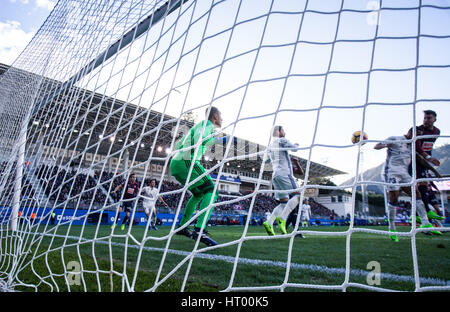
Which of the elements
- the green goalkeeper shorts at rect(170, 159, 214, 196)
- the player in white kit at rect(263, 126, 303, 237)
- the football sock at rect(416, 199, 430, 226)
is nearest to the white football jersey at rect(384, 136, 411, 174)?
the football sock at rect(416, 199, 430, 226)

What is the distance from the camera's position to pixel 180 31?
2.35 metres

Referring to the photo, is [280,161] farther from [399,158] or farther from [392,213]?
[392,213]

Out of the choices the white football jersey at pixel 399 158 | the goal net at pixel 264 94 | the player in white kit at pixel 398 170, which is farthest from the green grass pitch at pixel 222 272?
the white football jersey at pixel 399 158

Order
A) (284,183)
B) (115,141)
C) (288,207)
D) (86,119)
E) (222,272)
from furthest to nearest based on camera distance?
(115,141) < (284,183) < (288,207) < (86,119) < (222,272)

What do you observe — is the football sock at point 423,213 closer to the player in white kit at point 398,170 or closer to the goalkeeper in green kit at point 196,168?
the player in white kit at point 398,170

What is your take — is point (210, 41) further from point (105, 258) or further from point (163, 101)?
point (105, 258)

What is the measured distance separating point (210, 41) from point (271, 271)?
1.94 meters

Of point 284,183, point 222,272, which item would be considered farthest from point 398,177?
point 222,272

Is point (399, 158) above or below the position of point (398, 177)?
above

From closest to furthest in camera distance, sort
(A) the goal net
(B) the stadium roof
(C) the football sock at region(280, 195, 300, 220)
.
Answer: (A) the goal net < (B) the stadium roof < (C) the football sock at region(280, 195, 300, 220)

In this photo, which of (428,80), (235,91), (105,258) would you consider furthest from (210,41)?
(105,258)

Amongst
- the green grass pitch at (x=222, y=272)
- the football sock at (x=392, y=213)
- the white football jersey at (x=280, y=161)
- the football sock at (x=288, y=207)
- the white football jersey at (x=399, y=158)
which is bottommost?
the green grass pitch at (x=222, y=272)

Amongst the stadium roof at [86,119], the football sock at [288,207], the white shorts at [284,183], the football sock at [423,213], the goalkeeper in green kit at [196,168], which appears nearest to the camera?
the stadium roof at [86,119]

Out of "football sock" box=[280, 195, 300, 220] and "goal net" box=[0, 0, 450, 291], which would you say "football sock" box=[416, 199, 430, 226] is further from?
"football sock" box=[280, 195, 300, 220]
